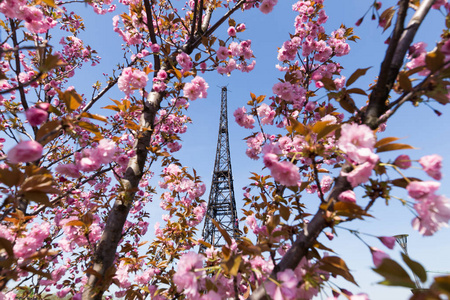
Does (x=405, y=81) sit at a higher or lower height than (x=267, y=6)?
lower

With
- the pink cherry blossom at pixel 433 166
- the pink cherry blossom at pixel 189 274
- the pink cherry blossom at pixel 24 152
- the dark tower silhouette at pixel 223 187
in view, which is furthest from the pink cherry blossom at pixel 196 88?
the dark tower silhouette at pixel 223 187

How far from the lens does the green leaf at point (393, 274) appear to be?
1.74ft

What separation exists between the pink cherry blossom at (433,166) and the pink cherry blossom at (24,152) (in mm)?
1358

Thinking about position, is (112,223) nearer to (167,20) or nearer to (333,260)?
(333,260)

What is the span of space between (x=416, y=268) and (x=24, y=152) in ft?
4.20

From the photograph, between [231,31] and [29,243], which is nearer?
[29,243]

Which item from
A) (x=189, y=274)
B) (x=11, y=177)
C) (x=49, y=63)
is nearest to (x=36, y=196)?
(x=11, y=177)

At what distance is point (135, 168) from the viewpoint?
1.93 metres

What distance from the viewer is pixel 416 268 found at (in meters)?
0.59

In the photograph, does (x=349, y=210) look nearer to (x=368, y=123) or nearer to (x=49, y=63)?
(x=368, y=123)

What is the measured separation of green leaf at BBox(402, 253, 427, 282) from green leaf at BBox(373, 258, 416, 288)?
5 cm

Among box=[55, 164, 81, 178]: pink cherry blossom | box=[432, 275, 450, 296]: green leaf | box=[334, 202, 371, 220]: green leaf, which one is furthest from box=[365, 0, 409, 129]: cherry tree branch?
box=[55, 164, 81, 178]: pink cherry blossom

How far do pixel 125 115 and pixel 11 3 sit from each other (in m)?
0.92

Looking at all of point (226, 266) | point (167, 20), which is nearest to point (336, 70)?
point (167, 20)
